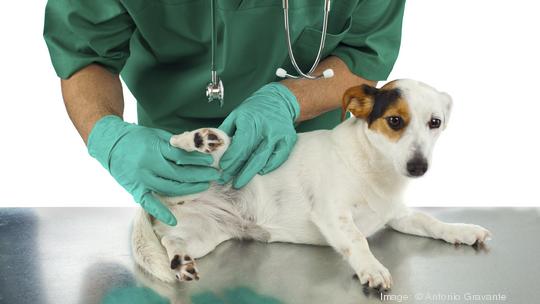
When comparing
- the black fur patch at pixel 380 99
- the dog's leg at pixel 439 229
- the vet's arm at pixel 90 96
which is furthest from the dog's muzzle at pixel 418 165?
the vet's arm at pixel 90 96

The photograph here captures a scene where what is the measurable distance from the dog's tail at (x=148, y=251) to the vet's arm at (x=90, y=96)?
0.27 metres

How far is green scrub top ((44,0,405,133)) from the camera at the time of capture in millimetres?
1675

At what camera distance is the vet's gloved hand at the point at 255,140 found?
150cm

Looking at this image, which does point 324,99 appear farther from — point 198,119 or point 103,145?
point 103,145

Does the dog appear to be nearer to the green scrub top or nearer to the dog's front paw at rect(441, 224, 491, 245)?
the dog's front paw at rect(441, 224, 491, 245)

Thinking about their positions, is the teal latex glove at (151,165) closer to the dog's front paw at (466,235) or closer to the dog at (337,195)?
the dog at (337,195)

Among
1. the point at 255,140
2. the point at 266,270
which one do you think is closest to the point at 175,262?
the point at 266,270

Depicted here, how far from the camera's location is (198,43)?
1.76 metres

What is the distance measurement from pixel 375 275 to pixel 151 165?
0.52 metres

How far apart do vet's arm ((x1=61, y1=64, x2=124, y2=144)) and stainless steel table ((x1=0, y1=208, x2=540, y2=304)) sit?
0.27 meters

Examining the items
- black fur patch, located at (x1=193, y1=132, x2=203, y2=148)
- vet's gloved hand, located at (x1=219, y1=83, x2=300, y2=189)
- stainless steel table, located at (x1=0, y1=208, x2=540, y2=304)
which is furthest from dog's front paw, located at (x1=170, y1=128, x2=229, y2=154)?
stainless steel table, located at (x1=0, y1=208, x2=540, y2=304)

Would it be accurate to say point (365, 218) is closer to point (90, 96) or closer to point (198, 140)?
point (198, 140)

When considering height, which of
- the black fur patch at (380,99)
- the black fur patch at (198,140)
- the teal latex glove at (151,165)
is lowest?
the teal latex glove at (151,165)

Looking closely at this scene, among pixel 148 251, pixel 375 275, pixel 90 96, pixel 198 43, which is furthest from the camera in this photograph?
pixel 198 43
